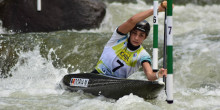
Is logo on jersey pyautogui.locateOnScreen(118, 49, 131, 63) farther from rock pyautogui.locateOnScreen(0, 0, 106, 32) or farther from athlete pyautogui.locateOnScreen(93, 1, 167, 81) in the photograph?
rock pyautogui.locateOnScreen(0, 0, 106, 32)

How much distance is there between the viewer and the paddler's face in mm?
4383

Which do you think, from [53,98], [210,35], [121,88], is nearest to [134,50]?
[121,88]

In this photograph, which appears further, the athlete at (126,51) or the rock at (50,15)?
the rock at (50,15)

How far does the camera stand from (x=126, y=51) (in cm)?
457

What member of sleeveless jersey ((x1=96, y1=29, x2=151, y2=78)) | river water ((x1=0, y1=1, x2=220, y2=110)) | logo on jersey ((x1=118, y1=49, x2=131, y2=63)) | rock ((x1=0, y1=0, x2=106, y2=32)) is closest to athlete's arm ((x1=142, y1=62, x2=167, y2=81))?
sleeveless jersey ((x1=96, y1=29, x2=151, y2=78))

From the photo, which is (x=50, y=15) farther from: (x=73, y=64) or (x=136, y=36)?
(x=136, y=36)

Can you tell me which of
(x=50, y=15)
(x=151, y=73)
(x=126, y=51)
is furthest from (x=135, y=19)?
(x=50, y=15)

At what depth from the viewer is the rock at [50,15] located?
32.1ft

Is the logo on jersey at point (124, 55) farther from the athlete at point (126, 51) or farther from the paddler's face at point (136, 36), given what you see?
the paddler's face at point (136, 36)

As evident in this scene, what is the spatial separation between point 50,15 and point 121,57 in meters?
5.82

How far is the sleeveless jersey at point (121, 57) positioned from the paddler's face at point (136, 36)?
114mm

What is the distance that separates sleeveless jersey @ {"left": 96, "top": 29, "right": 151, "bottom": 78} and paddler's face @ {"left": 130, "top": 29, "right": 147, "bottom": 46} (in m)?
0.11

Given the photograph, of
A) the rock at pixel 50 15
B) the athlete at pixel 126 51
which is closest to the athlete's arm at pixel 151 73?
the athlete at pixel 126 51

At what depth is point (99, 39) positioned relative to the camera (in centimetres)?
811
